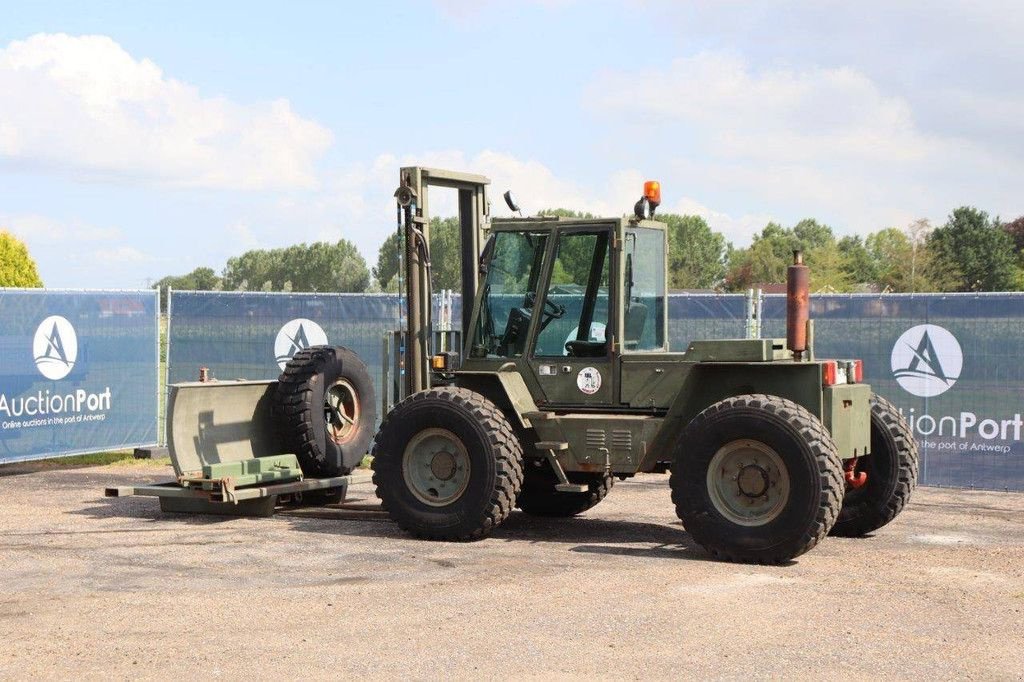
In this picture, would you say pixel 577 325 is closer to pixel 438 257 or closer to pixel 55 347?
pixel 55 347

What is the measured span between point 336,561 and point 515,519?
8.19 ft

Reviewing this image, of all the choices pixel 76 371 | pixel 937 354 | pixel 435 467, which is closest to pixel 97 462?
pixel 76 371

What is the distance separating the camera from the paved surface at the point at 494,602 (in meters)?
6.84

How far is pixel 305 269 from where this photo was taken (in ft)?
406

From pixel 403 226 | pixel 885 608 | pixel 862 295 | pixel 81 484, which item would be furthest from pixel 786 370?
pixel 81 484

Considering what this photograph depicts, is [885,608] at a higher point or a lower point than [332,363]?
lower

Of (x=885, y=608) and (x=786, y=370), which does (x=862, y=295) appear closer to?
(x=786, y=370)

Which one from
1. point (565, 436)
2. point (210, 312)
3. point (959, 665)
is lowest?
point (959, 665)

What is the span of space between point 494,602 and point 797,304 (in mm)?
3275

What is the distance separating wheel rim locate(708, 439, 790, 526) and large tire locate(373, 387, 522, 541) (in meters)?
1.61

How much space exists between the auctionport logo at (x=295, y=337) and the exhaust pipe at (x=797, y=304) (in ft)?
27.1

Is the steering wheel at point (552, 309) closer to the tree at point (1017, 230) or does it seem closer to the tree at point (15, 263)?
the tree at point (15, 263)

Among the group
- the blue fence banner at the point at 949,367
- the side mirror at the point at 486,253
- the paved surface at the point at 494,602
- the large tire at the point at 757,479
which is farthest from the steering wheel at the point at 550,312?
the blue fence banner at the point at 949,367

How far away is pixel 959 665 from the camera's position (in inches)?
268
